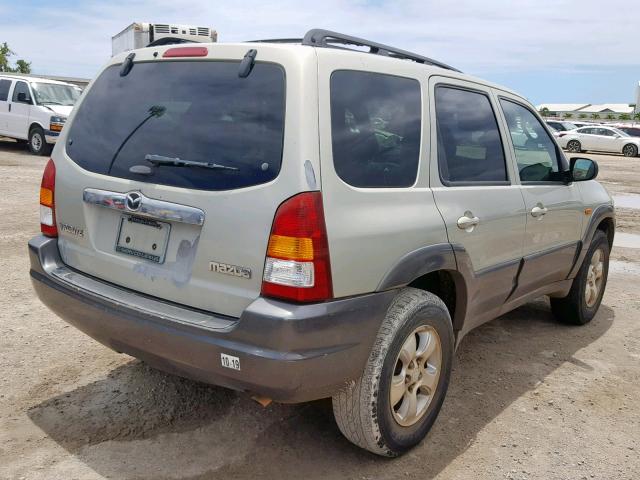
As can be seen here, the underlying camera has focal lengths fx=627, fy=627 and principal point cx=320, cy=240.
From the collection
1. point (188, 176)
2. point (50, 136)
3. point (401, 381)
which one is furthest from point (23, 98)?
point (401, 381)

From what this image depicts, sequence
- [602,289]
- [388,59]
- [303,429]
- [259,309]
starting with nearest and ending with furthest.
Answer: [259,309] < [388,59] < [303,429] < [602,289]

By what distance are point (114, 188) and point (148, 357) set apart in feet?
2.57

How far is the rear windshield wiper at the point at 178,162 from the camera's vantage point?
259cm

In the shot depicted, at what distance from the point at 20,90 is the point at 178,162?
1565cm

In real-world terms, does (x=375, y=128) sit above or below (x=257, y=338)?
above

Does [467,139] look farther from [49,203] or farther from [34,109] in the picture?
[34,109]

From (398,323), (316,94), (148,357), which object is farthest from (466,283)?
(148,357)

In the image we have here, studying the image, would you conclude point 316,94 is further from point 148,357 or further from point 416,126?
point 148,357

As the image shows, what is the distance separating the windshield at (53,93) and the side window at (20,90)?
0.56 feet

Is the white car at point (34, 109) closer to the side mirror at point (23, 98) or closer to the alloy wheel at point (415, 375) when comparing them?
the side mirror at point (23, 98)

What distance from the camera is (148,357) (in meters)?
2.76

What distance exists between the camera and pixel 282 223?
243 centimetres

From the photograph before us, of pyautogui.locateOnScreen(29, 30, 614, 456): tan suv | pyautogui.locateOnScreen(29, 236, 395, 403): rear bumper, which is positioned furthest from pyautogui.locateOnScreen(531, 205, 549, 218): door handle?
pyautogui.locateOnScreen(29, 236, 395, 403): rear bumper

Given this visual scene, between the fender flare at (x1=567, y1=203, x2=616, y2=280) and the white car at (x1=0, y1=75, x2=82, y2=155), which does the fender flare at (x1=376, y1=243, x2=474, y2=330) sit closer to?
the fender flare at (x1=567, y1=203, x2=616, y2=280)
